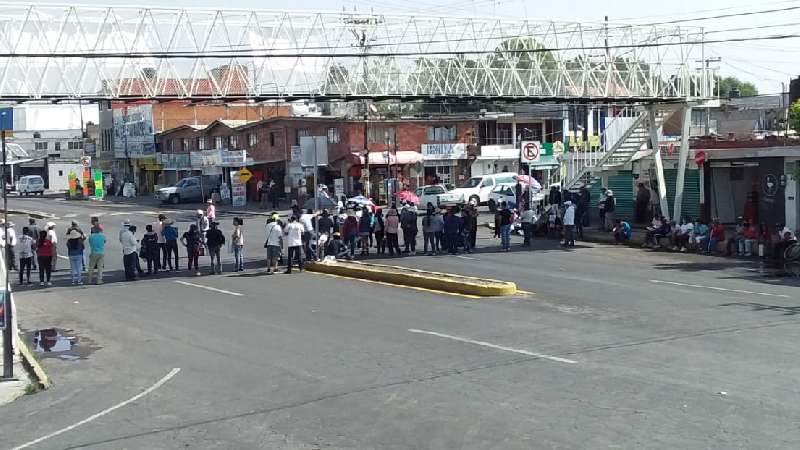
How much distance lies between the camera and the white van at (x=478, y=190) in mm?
51662

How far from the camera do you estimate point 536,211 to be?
4053 cm

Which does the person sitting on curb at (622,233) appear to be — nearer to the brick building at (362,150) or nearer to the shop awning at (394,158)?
the brick building at (362,150)

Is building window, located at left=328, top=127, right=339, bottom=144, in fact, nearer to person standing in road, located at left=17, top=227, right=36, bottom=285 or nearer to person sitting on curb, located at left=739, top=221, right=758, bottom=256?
person sitting on curb, located at left=739, top=221, right=758, bottom=256

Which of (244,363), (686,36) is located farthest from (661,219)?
(244,363)

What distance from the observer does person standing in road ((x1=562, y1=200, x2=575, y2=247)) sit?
108 feet

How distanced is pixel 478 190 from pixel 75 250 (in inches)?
1206

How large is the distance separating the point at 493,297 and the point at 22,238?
13483 millimetres

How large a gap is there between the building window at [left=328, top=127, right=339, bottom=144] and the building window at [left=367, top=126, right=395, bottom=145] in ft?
6.32

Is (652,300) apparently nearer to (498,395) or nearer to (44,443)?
(498,395)

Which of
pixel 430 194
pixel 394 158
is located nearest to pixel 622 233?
pixel 430 194

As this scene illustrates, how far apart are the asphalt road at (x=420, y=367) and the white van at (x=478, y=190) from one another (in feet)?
89.6

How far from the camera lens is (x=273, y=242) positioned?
86.9 ft

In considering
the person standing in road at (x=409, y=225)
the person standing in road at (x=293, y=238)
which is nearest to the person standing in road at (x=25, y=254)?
the person standing in road at (x=293, y=238)

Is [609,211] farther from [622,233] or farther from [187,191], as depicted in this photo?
[187,191]
